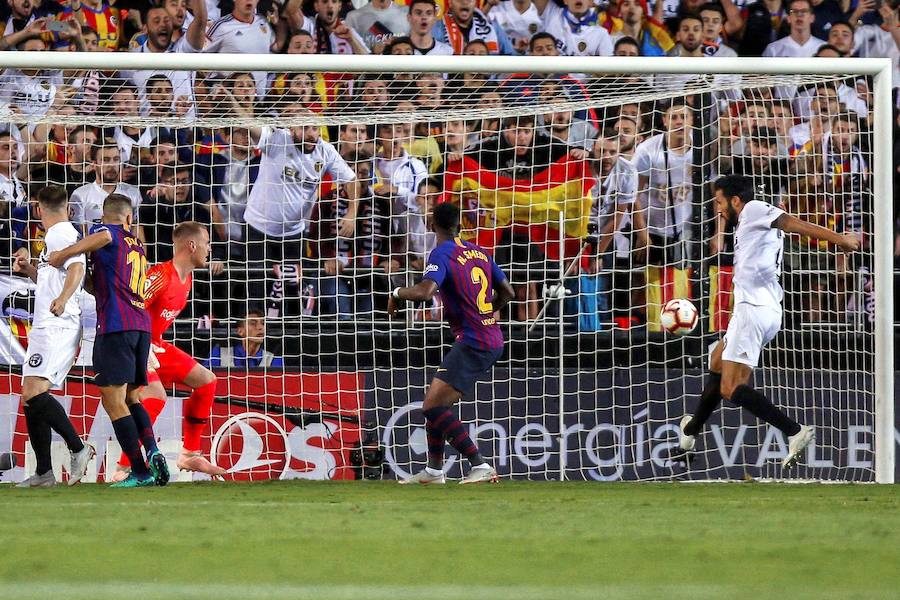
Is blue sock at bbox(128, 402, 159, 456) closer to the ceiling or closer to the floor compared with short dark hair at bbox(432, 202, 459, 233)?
closer to the floor

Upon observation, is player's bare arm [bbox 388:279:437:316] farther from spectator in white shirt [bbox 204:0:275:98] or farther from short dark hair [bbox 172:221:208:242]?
spectator in white shirt [bbox 204:0:275:98]

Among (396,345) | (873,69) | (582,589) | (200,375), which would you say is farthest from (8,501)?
(873,69)

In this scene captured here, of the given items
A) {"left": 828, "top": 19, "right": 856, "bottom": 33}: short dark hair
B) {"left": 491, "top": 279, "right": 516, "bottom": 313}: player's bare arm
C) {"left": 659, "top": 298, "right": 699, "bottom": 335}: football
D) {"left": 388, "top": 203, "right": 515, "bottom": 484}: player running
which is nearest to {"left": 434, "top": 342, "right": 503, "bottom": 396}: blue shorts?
{"left": 388, "top": 203, "right": 515, "bottom": 484}: player running

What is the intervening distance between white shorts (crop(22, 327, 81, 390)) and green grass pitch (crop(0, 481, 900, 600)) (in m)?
1.46

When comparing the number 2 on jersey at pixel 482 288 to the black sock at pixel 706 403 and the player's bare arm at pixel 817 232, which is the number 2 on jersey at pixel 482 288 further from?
the player's bare arm at pixel 817 232

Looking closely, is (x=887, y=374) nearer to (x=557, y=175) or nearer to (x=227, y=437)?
(x=557, y=175)

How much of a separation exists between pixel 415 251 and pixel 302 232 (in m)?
0.92

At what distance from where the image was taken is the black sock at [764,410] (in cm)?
816

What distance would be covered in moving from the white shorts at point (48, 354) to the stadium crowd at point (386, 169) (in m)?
A: 2.32

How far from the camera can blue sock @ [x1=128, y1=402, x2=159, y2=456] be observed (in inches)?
305

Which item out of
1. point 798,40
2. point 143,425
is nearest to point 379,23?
point 798,40

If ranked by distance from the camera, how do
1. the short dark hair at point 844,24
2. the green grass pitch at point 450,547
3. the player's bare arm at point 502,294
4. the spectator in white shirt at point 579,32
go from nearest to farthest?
the green grass pitch at point 450,547, the player's bare arm at point 502,294, the spectator in white shirt at point 579,32, the short dark hair at point 844,24

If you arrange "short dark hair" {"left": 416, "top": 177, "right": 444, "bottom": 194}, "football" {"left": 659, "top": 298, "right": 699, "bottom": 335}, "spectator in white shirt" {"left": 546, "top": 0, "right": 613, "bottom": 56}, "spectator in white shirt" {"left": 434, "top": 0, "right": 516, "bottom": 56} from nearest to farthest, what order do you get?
"football" {"left": 659, "top": 298, "right": 699, "bottom": 335} → "short dark hair" {"left": 416, "top": 177, "right": 444, "bottom": 194} → "spectator in white shirt" {"left": 434, "top": 0, "right": 516, "bottom": 56} → "spectator in white shirt" {"left": 546, "top": 0, "right": 613, "bottom": 56}

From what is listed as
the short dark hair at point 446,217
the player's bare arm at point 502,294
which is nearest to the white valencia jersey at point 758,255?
the player's bare arm at point 502,294
